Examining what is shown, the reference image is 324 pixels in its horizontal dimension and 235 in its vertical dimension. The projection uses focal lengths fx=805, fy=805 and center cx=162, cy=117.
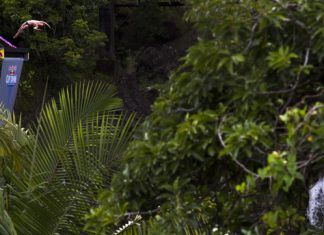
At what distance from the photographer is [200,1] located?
9.89ft

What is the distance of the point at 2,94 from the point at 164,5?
14.5 metres

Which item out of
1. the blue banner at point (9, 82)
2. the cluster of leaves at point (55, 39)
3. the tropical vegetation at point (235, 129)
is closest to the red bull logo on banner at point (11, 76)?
the blue banner at point (9, 82)

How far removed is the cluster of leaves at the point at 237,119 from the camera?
2.60 meters

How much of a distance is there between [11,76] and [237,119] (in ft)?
21.3

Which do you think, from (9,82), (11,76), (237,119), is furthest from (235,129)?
(11,76)

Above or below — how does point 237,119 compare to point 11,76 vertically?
above

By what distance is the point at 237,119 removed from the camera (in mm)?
2656

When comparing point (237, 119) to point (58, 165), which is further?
point (58, 165)

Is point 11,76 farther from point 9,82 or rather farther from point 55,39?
point 55,39

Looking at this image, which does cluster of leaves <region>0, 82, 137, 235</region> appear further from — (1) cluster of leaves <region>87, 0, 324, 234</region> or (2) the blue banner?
(2) the blue banner

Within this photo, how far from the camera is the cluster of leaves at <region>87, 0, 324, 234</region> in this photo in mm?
2602

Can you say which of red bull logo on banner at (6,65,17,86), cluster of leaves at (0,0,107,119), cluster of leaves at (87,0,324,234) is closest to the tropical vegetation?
cluster of leaves at (87,0,324,234)

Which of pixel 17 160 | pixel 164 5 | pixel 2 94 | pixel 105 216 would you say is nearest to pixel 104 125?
pixel 17 160

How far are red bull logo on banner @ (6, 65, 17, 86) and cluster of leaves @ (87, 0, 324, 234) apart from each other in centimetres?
587
